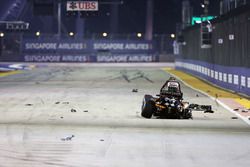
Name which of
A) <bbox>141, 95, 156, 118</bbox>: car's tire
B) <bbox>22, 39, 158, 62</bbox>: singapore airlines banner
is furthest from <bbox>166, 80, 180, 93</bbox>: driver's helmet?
<bbox>22, 39, 158, 62</bbox>: singapore airlines banner

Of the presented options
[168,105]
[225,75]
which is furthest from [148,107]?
[225,75]

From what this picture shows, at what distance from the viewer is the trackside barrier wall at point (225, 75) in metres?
23.7

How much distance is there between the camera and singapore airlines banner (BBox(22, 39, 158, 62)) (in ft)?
240

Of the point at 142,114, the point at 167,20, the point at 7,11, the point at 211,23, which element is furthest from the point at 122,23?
the point at 142,114

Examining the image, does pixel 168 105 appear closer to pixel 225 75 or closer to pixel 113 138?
pixel 113 138

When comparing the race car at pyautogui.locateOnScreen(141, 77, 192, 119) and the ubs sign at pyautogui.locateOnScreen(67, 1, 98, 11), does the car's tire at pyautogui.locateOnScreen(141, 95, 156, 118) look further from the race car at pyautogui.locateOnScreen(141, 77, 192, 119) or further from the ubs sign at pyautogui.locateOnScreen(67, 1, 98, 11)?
the ubs sign at pyautogui.locateOnScreen(67, 1, 98, 11)

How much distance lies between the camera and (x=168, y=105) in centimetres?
1574

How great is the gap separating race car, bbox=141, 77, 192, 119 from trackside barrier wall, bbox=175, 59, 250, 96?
7.57 meters

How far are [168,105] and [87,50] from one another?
58657 mm

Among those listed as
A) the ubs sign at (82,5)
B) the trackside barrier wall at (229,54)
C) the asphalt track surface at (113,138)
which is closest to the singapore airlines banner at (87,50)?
the ubs sign at (82,5)

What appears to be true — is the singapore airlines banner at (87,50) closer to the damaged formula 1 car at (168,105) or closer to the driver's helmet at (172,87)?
the driver's helmet at (172,87)

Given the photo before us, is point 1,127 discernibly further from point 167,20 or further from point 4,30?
point 167,20

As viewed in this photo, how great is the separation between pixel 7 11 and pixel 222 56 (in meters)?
49.8

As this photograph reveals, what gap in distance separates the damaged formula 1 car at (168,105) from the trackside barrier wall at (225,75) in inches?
298
